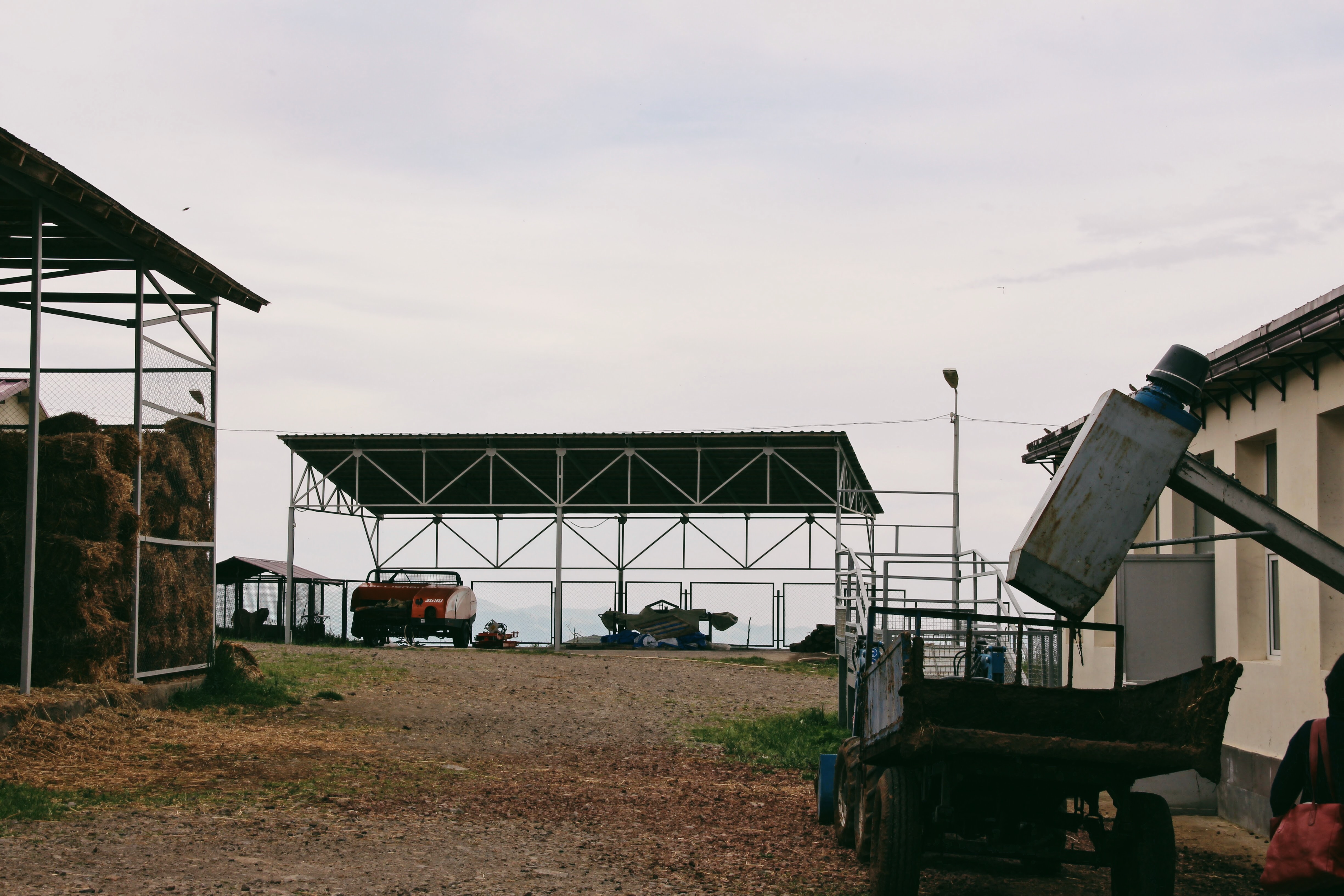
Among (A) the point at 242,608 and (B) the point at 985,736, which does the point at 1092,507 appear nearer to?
(B) the point at 985,736

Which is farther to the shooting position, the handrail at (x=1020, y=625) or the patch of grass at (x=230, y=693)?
the patch of grass at (x=230, y=693)

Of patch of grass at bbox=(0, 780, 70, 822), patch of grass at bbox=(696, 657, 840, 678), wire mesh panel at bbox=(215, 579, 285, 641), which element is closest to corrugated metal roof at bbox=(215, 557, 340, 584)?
wire mesh panel at bbox=(215, 579, 285, 641)

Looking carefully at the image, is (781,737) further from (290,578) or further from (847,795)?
(290,578)

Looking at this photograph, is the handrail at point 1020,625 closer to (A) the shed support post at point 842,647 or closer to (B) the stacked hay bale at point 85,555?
(A) the shed support post at point 842,647

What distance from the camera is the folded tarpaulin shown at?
3275 centimetres

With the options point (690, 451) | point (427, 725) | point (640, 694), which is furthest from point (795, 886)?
point (690, 451)

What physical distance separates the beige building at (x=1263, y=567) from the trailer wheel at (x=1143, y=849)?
3127 millimetres

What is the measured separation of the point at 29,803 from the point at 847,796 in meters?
6.07

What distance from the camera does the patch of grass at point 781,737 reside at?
13.0m

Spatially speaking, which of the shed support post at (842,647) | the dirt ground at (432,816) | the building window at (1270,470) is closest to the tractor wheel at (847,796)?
the dirt ground at (432,816)

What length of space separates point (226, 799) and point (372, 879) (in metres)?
2.79

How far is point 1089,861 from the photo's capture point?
680cm

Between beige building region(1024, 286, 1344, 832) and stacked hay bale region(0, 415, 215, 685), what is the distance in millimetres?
9884

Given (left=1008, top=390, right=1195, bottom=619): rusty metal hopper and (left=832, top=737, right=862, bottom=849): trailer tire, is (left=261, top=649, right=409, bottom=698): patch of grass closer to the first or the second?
(left=832, top=737, right=862, bottom=849): trailer tire
